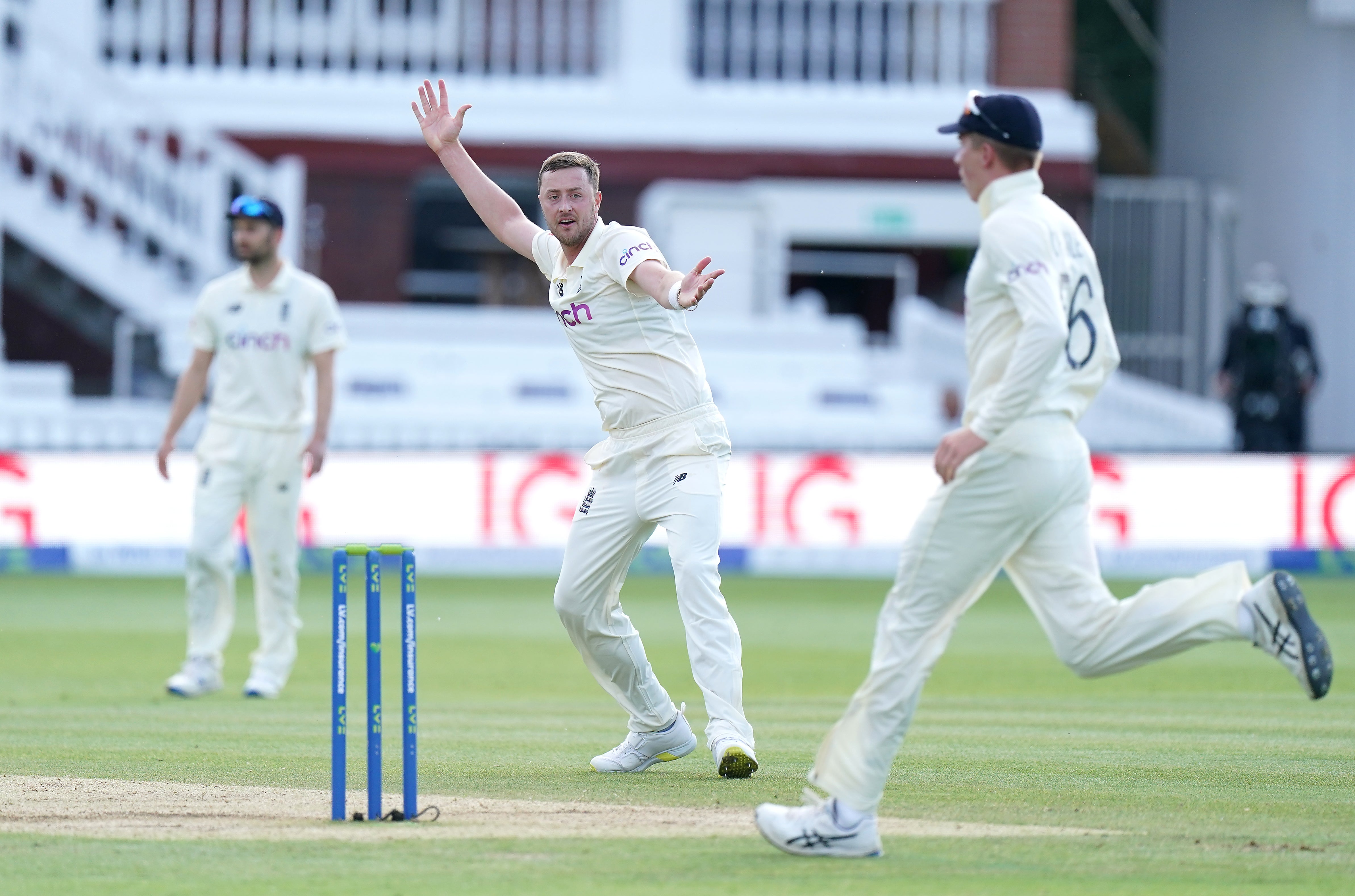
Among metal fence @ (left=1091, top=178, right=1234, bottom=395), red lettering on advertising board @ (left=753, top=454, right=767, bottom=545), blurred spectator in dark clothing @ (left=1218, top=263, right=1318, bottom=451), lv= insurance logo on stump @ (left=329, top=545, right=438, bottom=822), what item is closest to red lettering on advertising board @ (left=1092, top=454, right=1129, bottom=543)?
blurred spectator in dark clothing @ (left=1218, top=263, right=1318, bottom=451)

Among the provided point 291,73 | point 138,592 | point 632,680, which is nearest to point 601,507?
point 632,680

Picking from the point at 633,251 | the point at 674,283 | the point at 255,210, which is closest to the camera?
the point at 674,283

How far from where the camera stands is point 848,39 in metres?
23.0

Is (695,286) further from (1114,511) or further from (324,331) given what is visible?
(1114,511)

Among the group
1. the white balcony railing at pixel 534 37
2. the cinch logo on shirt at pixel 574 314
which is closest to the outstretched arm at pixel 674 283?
the cinch logo on shirt at pixel 574 314

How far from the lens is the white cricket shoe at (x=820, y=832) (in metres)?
4.85

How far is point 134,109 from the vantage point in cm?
2034

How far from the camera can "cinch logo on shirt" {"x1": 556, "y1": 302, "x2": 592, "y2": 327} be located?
6.22 meters

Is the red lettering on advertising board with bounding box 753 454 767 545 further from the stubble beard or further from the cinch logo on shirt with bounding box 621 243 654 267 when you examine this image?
the cinch logo on shirt with bounding box 621 243 654 267

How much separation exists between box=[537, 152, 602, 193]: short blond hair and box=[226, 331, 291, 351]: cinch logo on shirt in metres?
3.12

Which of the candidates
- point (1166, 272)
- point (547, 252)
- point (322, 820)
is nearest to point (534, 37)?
point (1166, 272)

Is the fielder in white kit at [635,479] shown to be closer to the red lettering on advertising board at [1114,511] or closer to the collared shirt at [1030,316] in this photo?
the collared shirt at [1030,316]

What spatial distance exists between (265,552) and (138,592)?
6118mm

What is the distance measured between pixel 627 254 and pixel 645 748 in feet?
5.27
